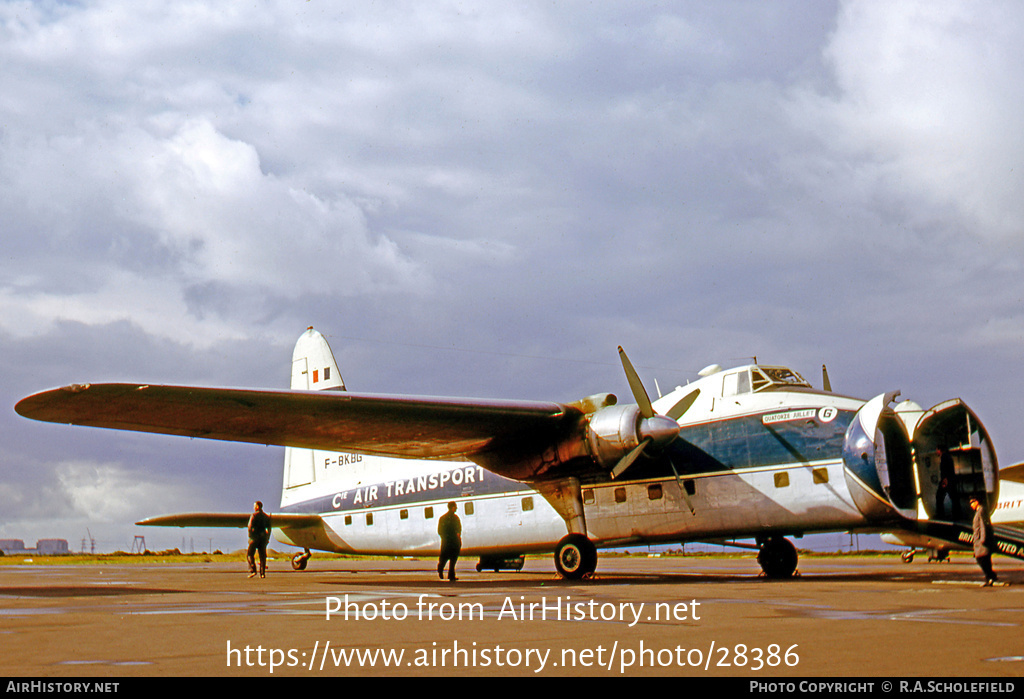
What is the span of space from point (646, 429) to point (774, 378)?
2.74 meters

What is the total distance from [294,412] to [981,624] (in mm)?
10719

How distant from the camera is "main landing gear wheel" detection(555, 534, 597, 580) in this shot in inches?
591

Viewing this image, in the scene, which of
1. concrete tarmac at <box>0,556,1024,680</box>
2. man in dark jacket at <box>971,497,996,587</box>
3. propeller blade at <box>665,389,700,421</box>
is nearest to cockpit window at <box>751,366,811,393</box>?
propeller blade at <box>665,389,700,421</box>

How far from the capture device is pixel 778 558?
52.8 ft

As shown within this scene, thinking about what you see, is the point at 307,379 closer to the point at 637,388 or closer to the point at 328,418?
the point at 328,418

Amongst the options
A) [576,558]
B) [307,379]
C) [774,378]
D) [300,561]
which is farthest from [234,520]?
[774,378]

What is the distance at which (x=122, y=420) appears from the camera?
13.8 metres

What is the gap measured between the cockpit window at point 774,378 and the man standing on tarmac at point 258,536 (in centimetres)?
1141

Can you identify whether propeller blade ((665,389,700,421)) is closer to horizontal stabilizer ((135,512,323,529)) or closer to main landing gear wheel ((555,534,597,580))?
main landing gear wheel ((555,534,597,580))

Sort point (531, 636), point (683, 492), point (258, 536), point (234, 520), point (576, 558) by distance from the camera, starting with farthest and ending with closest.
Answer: point (234, 520) → point (258, 536) → point (683, 492) → point (576, 558) → point (531, 636)

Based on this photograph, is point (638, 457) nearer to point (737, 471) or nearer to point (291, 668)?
point (737, 471)

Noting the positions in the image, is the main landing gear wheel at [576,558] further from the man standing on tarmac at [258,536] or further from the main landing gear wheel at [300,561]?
the main landing gear wheel at [300,561]

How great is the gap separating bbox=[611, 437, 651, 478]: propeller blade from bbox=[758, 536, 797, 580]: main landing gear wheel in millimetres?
3448
